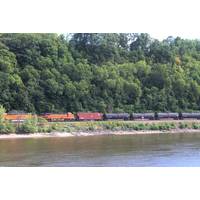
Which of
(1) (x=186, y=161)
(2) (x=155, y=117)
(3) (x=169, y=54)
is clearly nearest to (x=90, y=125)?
(2) (x=155, y=117)

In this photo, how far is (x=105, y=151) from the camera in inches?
339

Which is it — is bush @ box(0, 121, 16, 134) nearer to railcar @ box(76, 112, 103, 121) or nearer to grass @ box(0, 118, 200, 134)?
grass @ box(0, 118, 200, 134)

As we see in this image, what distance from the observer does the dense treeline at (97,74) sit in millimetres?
10227

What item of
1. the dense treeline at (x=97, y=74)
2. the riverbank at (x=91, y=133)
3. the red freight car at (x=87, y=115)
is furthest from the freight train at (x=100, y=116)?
the riverbank at (x=91, y=133)

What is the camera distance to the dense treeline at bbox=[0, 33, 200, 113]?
33.6 feet

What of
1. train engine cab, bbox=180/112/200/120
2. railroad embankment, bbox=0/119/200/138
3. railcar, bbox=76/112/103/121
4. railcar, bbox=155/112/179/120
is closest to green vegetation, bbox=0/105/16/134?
railroad embankment, bbox=0/119/200/138

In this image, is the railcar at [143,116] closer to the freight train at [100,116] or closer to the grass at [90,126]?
the freight train at [100,116]

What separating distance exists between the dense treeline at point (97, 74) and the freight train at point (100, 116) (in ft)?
0.36

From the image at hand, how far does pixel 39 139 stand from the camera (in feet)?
34.5

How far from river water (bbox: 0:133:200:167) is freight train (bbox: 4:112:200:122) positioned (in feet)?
1.10

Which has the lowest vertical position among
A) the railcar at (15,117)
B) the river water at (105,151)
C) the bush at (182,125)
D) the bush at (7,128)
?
Answer: the river water at (105,151)

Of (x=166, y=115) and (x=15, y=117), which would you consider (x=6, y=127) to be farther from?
(x=166, y=115)

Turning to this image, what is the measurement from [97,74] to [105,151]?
2311 millimetres

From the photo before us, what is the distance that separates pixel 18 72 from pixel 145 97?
7.42ft
